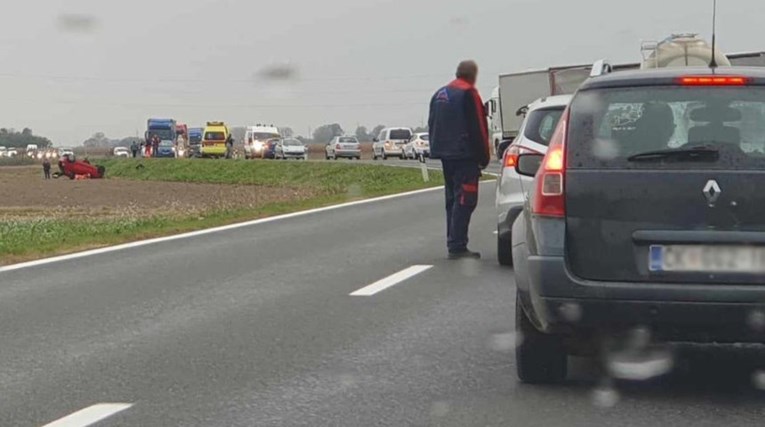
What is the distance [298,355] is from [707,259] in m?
2.64

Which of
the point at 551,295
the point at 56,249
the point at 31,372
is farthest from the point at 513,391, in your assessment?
the point at 56,249

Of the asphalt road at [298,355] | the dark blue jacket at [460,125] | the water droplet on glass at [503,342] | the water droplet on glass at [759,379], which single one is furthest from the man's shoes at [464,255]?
the water droplet on glass at [759,379]

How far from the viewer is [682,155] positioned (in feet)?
18.3

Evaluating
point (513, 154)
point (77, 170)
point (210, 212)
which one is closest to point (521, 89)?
point (210, 212)

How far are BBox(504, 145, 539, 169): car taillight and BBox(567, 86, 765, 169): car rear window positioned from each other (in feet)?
16.3

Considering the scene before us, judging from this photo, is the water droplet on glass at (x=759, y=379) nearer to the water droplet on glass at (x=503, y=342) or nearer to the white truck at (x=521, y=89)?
the water droplet on glass at (x=503, y=342)

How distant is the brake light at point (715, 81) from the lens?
5736 millimetres

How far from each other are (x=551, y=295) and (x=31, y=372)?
3.00 metres

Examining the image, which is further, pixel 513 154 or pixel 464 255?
pixel 464 255

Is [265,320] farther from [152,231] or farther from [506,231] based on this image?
[152,231]

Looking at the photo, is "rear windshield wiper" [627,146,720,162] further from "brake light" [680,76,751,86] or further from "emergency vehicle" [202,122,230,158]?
"emergency vehicle" [202,122,230,158]

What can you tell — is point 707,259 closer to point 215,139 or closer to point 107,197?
point 107,197

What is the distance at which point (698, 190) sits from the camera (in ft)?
18.1

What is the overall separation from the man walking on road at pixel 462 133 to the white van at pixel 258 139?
5834 centimetres
